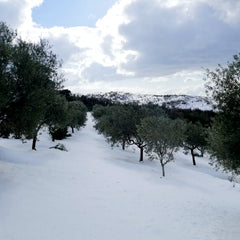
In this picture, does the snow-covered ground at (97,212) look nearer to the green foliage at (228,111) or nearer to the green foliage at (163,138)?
the green foliage at (228,111)

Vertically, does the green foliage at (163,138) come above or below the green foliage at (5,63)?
below

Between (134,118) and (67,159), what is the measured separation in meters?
16.6

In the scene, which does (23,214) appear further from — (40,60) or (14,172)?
(40,60)

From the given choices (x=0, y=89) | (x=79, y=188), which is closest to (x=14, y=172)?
(x=79, y=188)

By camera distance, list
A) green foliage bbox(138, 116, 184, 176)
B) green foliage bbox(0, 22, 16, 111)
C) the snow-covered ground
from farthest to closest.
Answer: green foliage bbox(138, 116, 184, 176), green foliage bbox(0, 22, 16, 111), the snow-covered ground

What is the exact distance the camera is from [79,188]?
20.9 metres

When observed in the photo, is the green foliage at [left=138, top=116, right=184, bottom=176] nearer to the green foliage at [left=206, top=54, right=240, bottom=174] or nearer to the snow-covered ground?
the snow-covered ground

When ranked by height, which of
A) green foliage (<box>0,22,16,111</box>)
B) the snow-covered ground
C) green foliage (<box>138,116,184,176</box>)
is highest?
green foliage (<box>0,22,16,111</box>)

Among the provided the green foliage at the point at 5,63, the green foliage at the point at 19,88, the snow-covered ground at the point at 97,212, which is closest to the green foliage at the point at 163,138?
the snow-covered ground at the point at 97,212

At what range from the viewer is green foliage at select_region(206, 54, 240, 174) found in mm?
15047

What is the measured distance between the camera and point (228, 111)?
49.9 feet

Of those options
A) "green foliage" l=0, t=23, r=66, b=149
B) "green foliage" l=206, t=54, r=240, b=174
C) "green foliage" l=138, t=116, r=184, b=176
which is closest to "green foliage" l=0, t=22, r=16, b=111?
"green foliage" l=0, t=23, r=66, b=149

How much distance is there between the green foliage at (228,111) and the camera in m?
15.0

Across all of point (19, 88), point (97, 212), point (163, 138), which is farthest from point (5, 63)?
point (163, 138)
